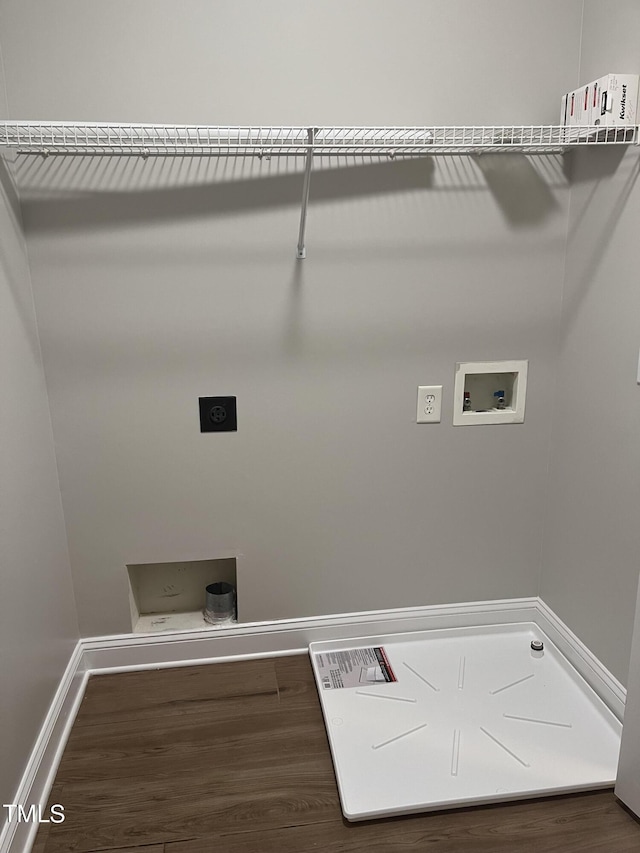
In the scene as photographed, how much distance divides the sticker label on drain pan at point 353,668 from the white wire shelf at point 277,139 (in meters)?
1.49

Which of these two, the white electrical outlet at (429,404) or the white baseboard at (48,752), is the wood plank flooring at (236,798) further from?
the white electrical outlet at (429,404)

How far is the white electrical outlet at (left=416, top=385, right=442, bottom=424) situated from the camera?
190 centimetres

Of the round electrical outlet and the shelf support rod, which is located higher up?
the shelf support rod

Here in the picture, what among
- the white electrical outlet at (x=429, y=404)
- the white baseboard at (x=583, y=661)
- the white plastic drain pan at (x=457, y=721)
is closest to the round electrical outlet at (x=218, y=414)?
the white electrical outlet at (x=429, y=404)

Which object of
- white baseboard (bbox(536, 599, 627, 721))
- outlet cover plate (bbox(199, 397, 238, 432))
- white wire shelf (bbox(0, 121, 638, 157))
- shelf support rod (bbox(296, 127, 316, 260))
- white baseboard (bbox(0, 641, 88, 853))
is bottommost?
white baseboard (bbox(0, 641, 88, 853))

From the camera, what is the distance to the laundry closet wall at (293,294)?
162 centimetres

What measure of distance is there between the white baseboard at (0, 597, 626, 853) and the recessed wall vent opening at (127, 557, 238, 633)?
58 mm

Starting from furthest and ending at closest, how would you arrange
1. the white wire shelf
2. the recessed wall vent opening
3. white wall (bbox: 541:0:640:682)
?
the recessed wall vent opening < white wall (bbox: 541:0:640:682) < the white wire shelf

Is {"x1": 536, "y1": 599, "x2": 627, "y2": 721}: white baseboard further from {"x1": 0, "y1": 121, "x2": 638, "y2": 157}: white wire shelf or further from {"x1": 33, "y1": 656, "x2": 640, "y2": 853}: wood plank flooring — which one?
{"x1": 0, "y1": 121, "x2": 638, "y2": 157}: white wire shelf

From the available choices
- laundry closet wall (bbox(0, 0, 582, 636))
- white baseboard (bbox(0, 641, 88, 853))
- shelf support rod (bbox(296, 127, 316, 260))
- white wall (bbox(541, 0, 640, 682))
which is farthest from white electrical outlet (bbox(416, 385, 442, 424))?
white baseboard (bbox(0, 641, 88, 853))

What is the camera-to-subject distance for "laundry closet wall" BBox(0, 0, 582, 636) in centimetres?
162

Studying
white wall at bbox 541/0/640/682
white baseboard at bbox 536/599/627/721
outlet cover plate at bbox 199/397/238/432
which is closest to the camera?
white wall at bbox 541/0/640/682

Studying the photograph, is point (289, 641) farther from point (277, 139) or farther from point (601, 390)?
point (277, 139)

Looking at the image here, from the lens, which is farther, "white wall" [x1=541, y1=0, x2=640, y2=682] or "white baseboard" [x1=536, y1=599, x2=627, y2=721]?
"white baseboard" [x1=536, y1=599, x2=627, y2=721]
